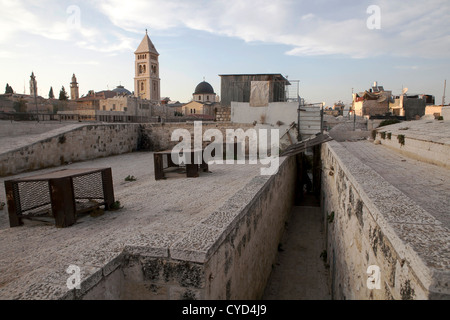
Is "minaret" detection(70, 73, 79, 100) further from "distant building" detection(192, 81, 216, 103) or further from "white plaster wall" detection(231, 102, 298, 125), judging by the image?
"white plaster wall" detection(231, 102, 298, 125)

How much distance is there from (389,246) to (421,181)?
161 inches

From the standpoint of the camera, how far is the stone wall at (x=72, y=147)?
774 cm

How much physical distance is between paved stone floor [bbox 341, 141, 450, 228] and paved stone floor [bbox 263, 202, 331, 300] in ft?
7.44

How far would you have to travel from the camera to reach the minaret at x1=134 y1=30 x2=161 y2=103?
5828cm

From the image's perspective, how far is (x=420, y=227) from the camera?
2.18 metres

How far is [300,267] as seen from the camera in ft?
20.5

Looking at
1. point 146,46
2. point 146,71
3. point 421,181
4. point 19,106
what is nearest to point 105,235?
point 421,181

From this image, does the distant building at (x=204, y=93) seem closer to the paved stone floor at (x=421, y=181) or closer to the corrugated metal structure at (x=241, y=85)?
the corrugated metal structure at (x=241, y=85)

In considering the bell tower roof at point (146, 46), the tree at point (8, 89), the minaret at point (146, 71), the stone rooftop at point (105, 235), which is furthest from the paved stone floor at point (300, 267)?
the tree at point (8, 89)

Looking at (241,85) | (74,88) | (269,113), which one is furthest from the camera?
(74,88)

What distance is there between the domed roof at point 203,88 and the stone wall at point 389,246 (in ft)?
190

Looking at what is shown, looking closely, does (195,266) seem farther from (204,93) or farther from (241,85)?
(204,93)

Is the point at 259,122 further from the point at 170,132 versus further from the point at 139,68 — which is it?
the point at 139,68
